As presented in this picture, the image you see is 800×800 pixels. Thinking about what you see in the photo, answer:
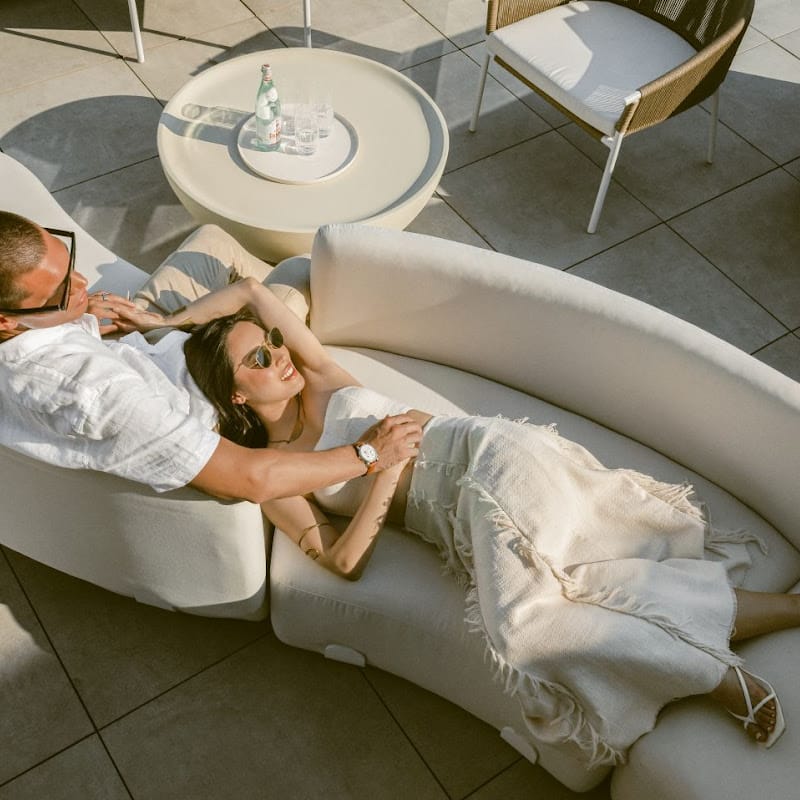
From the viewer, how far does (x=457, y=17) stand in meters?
4.44

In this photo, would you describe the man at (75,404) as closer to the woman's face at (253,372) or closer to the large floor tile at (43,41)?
the woman's face at (253,372)

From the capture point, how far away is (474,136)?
13.0 ft

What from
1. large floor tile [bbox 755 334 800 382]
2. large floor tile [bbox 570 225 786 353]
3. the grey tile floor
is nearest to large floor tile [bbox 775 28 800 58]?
the grey tile floor

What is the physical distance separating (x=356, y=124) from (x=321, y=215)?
0.48 metres

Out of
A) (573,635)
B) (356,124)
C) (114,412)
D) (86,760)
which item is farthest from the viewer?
(356,124)

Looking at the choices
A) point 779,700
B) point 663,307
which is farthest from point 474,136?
point 779,700

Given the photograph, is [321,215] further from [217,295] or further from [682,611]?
[682,611]

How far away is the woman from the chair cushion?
1.68 m

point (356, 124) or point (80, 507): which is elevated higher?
point (356, 124)

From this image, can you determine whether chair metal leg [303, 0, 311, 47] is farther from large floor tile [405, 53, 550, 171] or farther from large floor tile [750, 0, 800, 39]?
large floor tile [750, 0, 800, 39]

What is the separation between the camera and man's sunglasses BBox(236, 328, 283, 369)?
2.15 meters

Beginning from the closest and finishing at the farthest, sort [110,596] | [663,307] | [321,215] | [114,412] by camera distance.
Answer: [114,412] < [110,596] < [321,215] < [663,307]

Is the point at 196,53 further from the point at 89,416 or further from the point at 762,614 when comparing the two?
the point at 762,614

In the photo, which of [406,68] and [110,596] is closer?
[110,596]
